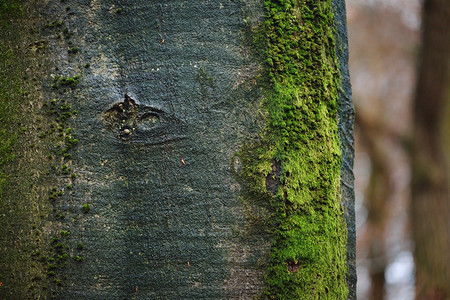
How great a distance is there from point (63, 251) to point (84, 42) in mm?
513

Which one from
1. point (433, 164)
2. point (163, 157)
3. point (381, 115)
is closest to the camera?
point (163, 157)

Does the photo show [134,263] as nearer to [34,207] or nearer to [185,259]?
[185,259]

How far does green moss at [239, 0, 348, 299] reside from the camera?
3.61ft

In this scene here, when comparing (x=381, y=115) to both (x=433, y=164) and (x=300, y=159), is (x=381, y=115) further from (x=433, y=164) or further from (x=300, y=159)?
(x=300, y=159)

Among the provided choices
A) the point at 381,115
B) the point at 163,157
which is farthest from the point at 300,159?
the point at 381,115

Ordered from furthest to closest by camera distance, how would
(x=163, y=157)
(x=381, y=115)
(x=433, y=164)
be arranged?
1. (x=381, y=115)
2. (x=433, y=164)
3. (x=163, y=157)

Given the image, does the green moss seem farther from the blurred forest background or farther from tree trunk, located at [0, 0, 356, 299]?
the blurred forest background

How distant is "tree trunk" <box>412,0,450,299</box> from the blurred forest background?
4.60 m

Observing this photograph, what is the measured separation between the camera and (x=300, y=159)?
3.75 feet

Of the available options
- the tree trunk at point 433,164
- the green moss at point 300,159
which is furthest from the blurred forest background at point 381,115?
the green moss at point 300,159

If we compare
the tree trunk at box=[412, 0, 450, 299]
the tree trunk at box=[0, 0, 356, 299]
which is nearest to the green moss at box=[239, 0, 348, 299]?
the tree trunk at box=[0, 0, 356, 299]

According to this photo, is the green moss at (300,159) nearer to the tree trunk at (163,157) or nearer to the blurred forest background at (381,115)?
the tree trunk at (163,157)

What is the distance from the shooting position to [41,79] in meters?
1.15

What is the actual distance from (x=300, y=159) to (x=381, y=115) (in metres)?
10.7
